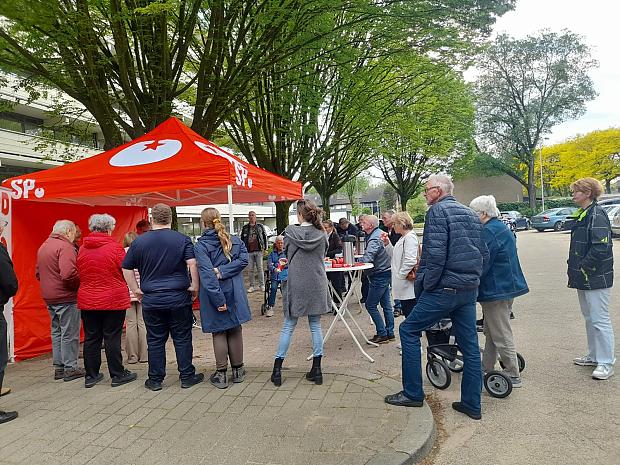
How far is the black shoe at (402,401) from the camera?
393cm

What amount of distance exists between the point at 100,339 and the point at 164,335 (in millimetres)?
871

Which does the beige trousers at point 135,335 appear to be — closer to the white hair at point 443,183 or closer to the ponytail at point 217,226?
the ponytail at point 217,226

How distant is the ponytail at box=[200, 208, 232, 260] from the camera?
15.2 feet

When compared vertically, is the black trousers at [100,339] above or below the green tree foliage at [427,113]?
below

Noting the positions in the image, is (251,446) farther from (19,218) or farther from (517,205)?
(517,205)

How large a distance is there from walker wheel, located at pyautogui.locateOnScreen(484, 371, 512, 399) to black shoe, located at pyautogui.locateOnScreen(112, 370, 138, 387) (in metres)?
3.73

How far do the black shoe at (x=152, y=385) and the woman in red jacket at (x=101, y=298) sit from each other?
1.20ft

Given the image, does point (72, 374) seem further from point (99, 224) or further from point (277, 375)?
point (277, 375)

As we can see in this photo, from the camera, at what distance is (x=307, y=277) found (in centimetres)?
469

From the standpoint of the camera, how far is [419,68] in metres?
13.8

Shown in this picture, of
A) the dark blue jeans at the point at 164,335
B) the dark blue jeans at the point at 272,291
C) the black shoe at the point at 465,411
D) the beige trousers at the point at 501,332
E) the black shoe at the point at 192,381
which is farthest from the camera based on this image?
the dark blue jeans at the point at 272,291

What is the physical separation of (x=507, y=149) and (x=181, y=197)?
46.0 metres

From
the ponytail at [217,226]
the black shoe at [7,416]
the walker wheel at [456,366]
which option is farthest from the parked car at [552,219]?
the black shoe at [7,416]

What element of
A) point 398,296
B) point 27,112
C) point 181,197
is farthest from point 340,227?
point 27,112
